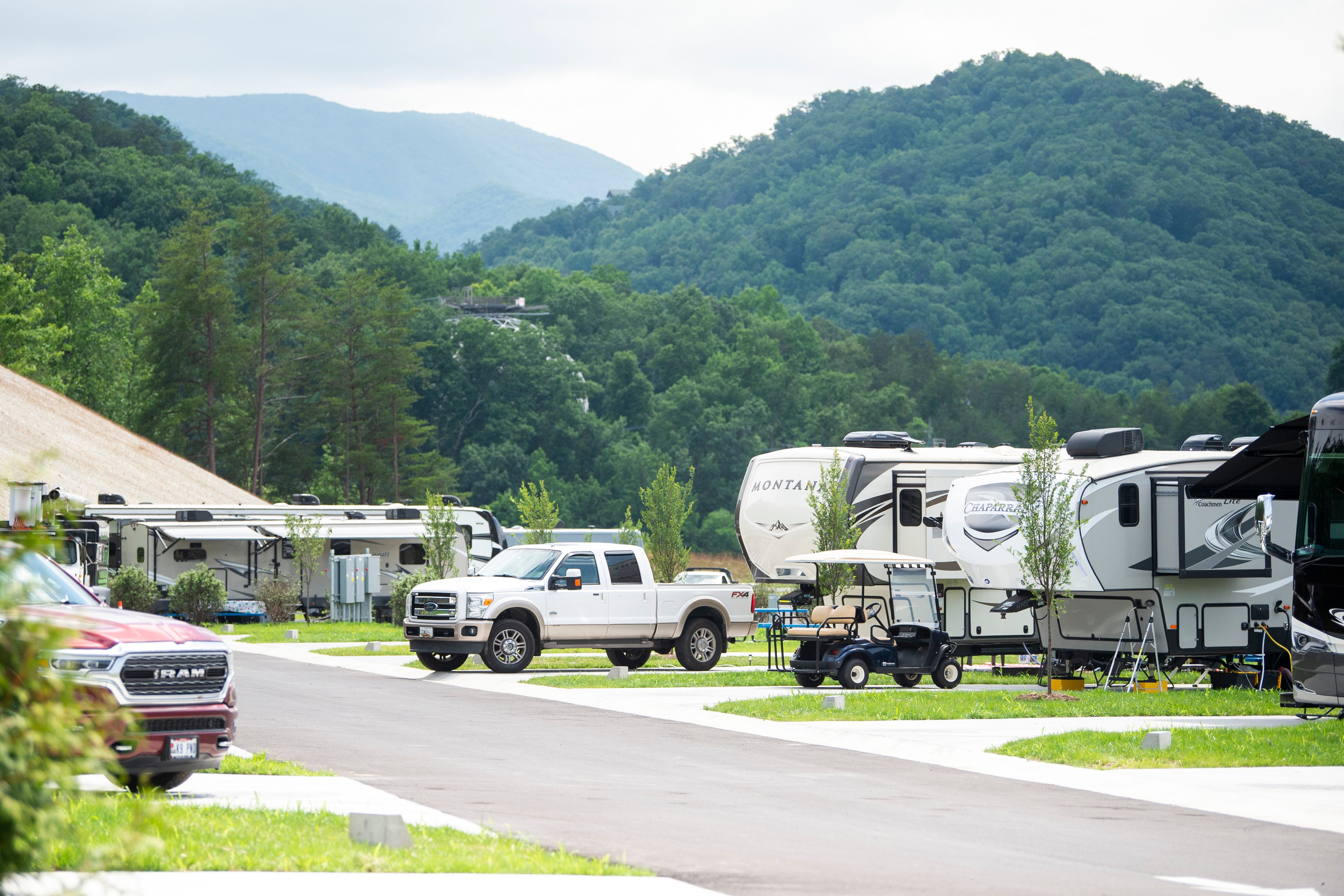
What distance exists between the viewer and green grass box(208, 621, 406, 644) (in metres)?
33.6

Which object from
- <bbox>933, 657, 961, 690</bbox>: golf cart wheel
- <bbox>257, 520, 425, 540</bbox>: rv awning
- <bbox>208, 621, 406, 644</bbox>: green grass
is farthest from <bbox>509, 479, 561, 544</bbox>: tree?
<bbox>933, 657, 961, 690</bbox>: golf cart wheel

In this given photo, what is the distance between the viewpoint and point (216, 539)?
3931 centimetres

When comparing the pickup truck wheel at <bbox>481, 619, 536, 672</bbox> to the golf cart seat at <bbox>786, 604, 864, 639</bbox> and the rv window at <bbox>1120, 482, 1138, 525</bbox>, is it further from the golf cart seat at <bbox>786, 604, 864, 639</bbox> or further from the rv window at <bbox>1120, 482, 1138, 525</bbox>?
the rv window at <bbox>1120, 482, 1138, 525</bbox>

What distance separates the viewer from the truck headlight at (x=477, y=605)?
79.4 ft

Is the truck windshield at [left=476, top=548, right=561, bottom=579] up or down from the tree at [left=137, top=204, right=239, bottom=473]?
down

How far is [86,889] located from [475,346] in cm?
9811

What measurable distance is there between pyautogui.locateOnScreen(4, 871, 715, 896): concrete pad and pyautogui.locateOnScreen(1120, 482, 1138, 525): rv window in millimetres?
14739

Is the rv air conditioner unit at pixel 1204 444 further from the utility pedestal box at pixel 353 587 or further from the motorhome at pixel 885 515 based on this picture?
the utility pedestal box at pixel 353 587

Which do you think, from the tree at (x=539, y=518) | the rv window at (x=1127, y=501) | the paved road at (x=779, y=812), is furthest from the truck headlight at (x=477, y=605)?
the rv window at (x=1127, y=501)

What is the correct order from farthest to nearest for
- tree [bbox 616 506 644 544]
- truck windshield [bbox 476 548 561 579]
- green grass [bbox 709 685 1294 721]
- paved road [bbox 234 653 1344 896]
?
tree [bbox 616 506 644 544] < truck windshield [bbox 476 548 561 579] < green grass [bbox 709 685 1294 721] < paved road [bbox 234 653 1344 896]

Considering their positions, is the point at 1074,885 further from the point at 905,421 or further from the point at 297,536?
the point at 905,421

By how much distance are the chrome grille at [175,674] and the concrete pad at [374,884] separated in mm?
2210

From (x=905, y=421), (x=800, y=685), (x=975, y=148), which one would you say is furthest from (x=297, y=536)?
(x=975, y=148)

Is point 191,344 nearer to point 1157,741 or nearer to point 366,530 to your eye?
point 366,530
